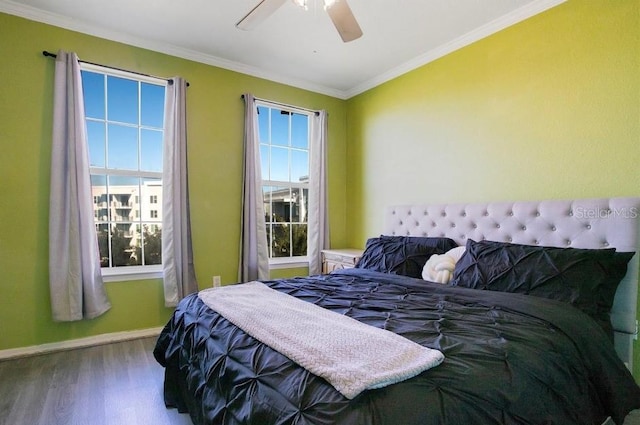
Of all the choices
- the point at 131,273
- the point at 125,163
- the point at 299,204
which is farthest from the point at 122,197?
the point at 299,204

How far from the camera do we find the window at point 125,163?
10.3 feet

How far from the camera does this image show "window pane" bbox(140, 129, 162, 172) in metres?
3.34

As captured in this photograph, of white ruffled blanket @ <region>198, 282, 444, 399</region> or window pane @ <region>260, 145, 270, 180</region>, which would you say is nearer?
white ruffled blanket @ <region>198, 282, 444, 399</region>

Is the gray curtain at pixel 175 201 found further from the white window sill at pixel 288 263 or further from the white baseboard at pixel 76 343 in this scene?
the white window sill at pixel 288 263

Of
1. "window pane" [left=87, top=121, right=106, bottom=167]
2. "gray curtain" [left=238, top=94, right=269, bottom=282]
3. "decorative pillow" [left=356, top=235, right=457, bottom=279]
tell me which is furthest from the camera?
"gray curtain" [left=238, top=94, right=269, bottom=282]

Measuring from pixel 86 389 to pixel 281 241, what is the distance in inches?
92.0

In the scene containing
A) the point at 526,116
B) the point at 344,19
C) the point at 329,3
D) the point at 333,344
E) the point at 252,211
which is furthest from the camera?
the point at 252,211

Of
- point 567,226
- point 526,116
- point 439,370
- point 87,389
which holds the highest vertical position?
point 526,116

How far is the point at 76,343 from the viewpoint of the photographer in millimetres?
2900

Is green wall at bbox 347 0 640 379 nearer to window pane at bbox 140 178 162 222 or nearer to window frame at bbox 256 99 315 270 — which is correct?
window frame at bbox 256 99 315 270

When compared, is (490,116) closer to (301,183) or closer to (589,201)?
(589,201)

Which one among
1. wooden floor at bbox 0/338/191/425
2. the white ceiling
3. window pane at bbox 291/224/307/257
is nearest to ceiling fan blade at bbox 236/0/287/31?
the white ceiling

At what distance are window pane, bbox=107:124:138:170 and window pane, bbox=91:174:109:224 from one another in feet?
0.53

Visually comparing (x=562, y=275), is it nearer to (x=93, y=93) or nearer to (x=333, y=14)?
(x=333, y=14)
